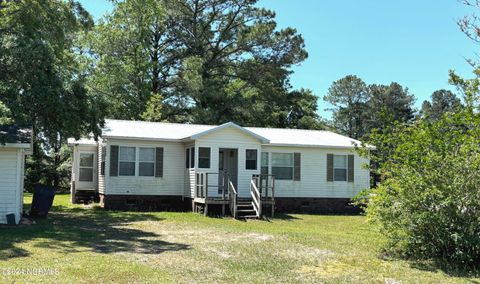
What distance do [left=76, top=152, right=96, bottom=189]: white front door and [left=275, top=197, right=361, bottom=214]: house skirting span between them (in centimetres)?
883

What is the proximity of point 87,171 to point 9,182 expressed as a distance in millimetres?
9237

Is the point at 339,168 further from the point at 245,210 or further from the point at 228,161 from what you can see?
the point at 245,210

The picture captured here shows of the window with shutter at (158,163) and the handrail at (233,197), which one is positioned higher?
the window with shutter at (158,163)

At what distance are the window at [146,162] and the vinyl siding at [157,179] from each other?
0.55 ft

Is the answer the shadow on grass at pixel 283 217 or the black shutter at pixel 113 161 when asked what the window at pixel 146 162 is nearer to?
the black shutter at pixel 113 161

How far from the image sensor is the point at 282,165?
21750 millimetres

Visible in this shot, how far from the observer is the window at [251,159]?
20047mm

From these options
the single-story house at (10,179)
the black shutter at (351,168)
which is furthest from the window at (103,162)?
the black shutter at (351,168)

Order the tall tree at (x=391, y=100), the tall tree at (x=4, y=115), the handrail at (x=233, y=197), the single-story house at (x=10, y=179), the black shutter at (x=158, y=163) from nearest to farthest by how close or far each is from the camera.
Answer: the tall tree at (x=4, y=115), the single-story house at (x=10, y=179), the handrail at (x=233, y=197), the black shutter at (x=158, y=163), the tall tree at (x=391, y=100)

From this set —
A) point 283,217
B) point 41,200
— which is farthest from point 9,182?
point 283,217

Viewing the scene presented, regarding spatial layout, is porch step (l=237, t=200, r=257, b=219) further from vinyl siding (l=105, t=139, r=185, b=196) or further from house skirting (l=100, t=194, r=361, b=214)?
vinyl siding (l=105, t=139, r=185, b=196)

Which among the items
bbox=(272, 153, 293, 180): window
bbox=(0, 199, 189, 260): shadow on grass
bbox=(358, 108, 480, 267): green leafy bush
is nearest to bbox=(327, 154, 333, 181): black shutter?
bbox=(272, 153, 293, 180): window

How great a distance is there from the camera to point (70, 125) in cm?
1642

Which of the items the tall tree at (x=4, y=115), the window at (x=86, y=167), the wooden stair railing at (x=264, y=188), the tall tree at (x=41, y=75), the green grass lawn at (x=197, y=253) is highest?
the tall tree at (x=41, y=75)
